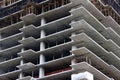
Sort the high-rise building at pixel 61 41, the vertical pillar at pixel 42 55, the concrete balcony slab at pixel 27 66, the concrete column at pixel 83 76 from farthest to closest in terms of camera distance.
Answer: the concrete balcony slab at pixel 27 66 < the vertical pillar at pixel 42 55 < the high-rise building at pixel 61 41 < the concrete column at pixel 83 76

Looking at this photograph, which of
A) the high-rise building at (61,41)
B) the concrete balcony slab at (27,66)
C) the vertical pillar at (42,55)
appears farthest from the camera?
the concrete balcony slab at (27,66)

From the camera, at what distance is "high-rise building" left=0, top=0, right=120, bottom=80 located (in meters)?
64.1

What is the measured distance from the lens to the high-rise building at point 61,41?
64.1m

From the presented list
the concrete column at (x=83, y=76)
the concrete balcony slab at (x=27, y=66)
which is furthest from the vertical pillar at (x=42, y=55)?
→ the concrete column at (x=83, y=76)

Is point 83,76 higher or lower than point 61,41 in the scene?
lower

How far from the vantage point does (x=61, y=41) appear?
72.2m

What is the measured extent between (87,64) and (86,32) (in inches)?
338

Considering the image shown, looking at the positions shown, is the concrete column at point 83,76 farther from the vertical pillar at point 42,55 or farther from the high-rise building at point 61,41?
the vertical pillar at point 42,55

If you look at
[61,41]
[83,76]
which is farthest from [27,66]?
[83,76]

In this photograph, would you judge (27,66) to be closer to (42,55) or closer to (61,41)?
(42,55)

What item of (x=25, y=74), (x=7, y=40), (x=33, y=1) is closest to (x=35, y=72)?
(x=25, y=74)

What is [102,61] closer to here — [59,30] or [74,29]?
[74,29]

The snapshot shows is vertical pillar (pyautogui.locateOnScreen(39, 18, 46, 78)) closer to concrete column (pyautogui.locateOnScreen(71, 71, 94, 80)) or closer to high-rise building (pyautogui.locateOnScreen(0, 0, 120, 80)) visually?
high-rise building (pyautogui.locateOnScreen(0, 0, 120, 80))

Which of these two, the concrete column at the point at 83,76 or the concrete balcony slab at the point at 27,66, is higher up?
the concrete balcony slab at the point at 27,66
